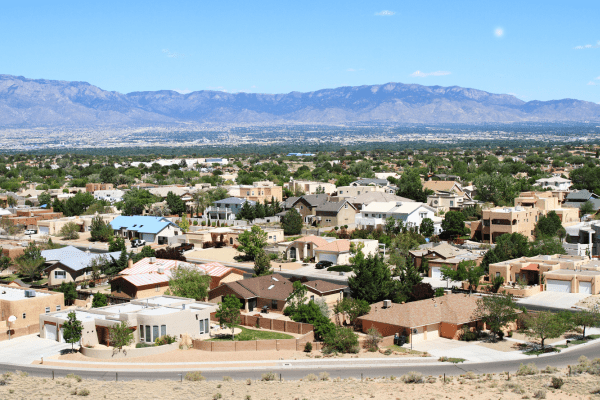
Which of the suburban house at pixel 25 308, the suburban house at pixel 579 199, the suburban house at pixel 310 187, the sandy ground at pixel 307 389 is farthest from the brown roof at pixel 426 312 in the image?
the suburban house at pixel 310 187

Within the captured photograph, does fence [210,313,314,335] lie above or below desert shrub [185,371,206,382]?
below

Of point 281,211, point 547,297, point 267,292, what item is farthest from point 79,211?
point 547,297

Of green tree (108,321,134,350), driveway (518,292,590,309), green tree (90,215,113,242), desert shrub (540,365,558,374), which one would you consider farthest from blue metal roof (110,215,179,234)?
→ desert shrub (540,365,558,374)

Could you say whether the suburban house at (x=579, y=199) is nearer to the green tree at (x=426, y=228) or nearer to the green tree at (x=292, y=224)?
the green tree at (x=426, y=228)

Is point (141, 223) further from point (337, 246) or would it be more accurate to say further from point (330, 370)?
point (330, 370)

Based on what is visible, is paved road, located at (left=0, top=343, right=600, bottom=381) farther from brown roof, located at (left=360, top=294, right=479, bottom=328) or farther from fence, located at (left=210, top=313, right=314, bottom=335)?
brown roof, located at (left=360, top=294, right=479, bottom=328)

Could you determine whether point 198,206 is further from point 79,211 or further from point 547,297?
point 547,297

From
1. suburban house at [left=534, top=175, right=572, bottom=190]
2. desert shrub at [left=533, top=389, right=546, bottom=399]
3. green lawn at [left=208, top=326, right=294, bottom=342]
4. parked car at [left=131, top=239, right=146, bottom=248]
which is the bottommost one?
parked car at [left=131, top=239, right=146, bottom=248]

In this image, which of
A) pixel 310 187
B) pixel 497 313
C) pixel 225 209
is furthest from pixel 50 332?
pixel 310 187
